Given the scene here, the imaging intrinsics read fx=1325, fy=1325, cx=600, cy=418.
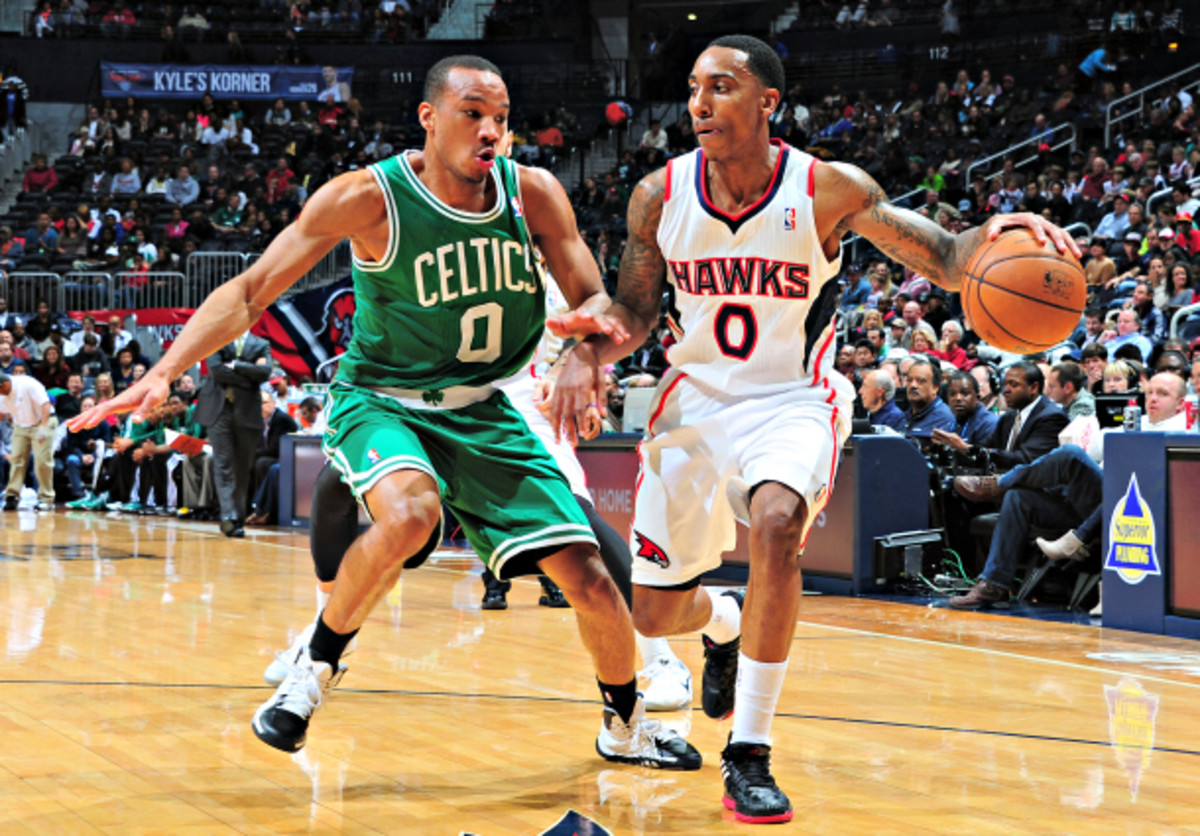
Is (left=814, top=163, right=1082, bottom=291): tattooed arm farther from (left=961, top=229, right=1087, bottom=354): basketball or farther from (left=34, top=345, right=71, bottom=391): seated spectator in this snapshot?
(left=34, top=345, right=71, bottom=391): seated spectator

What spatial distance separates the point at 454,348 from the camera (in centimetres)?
389

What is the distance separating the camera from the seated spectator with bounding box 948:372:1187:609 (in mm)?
7164

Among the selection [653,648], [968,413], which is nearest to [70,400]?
[968,413]

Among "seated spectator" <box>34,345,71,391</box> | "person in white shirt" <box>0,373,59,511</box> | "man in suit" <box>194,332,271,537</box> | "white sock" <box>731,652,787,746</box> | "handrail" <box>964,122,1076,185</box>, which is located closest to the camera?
"white sock" <box>731,652,787,746</box>

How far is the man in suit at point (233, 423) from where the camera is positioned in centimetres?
1173

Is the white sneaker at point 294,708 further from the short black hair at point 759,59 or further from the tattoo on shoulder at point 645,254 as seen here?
the short black hair at point 759,59

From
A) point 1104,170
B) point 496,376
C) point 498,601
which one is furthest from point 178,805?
point 1104,170

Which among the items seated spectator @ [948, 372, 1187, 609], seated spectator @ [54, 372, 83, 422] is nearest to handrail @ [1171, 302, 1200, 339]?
seated spectator @ [948, 372, 1187, 609]

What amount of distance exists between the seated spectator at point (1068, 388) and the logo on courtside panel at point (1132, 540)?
1406mm

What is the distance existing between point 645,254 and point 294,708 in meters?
1.65

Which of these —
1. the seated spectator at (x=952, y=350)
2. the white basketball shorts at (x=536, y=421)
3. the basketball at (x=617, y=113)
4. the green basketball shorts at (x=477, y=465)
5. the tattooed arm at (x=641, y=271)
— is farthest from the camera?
the basketball at (x=617, y=113)

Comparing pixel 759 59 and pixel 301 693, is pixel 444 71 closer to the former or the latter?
pixel 759 59

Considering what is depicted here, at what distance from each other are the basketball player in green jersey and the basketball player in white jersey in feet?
0.74

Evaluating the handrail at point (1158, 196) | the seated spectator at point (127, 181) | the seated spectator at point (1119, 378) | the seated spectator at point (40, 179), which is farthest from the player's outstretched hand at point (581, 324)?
the seated spectator at point (40, 179)
